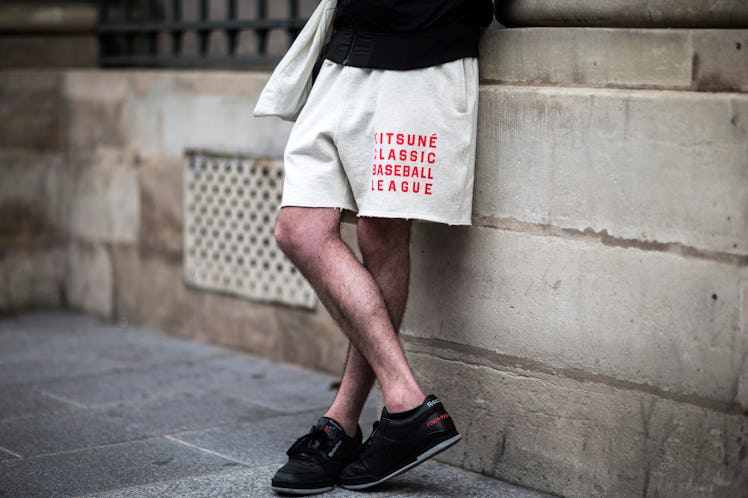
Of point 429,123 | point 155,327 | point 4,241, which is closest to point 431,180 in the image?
point 429,123

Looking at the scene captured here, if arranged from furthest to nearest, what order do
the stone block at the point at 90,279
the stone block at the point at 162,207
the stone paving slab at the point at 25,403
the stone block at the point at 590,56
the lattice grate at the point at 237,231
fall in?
the stone block at the point at 90,279 → the stone block at the point at 162,207 → the lattice grate at the point at 237,231 → the stone paving slab at the point at 25,403 → the stone block at the point at 590,56

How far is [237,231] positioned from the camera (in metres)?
5.61

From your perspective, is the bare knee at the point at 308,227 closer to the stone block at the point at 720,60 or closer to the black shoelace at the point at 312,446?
the black shoelace at the point at 312,446

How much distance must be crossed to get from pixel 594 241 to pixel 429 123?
55 cm

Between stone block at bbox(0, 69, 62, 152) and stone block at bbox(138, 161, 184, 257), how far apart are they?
0.80 metres

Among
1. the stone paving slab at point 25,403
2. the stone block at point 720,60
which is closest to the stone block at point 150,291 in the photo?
the stone paving slab at point 25,403

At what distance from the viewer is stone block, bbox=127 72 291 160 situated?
5.45 metres

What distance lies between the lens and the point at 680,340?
309 centimetres

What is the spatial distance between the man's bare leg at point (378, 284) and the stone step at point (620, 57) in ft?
1.78

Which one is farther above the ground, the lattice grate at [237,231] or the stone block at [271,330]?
the lattice grate at [237,231]

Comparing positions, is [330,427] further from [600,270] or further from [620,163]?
[620,163]

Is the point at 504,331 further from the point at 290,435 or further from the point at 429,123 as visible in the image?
the point at 290,435

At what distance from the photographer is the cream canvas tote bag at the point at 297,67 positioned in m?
3.47

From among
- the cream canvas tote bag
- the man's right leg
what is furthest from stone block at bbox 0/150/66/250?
the man's right leg
